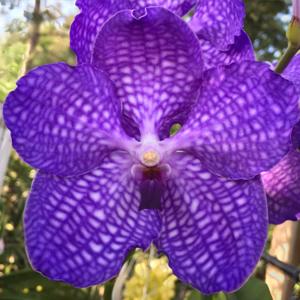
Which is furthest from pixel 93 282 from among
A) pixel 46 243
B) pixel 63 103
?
pixel 63 103

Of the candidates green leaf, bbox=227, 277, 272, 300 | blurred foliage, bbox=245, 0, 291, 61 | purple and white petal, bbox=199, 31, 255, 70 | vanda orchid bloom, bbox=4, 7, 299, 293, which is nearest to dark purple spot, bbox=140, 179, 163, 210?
vanda orchid bloom, bbox=4, 7, 299, 293

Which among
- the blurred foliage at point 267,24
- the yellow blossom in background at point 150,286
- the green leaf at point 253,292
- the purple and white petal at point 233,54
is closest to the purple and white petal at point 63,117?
the purple and white petal at point 233,54

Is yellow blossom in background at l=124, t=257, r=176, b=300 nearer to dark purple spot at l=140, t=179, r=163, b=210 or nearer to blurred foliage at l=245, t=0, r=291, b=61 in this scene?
dark purple spot at l=140, t=179, r=163, b=210

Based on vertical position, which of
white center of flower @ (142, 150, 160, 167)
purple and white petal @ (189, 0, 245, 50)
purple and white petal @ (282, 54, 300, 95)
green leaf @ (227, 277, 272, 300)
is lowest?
green leaf @ (227, 277, 272, 300)

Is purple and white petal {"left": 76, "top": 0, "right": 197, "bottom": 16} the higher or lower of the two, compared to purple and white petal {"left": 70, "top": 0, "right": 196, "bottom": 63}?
higher

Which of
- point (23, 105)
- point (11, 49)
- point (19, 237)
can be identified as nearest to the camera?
point (23, 105)

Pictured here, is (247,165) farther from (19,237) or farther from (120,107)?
(19,237)
